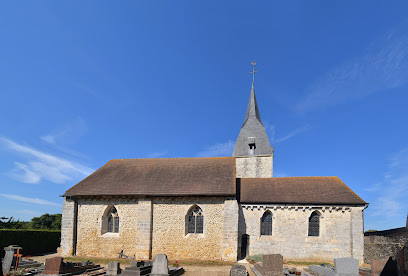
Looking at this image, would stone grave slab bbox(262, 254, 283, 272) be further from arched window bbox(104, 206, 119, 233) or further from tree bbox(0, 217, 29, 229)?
tree bbox(0, 217, 29, 229)

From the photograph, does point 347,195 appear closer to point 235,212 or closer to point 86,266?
point 235,212

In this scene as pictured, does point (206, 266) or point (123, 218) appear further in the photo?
point (123, 218)

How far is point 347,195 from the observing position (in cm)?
1636

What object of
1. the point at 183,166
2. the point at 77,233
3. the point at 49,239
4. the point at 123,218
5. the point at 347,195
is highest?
the point at 183,166

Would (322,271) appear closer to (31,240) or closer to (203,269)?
(203,269)

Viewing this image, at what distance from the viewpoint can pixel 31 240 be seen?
1794 cm

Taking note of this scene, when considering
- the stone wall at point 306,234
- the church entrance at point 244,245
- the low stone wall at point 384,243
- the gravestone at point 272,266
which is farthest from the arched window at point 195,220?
the low stone wall at point 384,243

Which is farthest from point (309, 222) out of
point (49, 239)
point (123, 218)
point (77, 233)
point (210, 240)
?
point (49, 239)

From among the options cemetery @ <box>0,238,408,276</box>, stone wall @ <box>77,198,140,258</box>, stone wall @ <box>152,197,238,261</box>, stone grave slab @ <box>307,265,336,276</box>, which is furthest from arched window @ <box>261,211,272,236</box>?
stone wall @ <box>77,198,140,258</box>

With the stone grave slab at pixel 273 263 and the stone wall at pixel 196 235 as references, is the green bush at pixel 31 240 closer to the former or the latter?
the stone wall at pixel 196 235

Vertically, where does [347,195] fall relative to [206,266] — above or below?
above

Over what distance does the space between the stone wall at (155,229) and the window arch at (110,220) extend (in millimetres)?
258

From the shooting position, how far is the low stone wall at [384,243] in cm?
1375

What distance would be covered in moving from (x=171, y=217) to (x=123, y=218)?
11.3 feet
